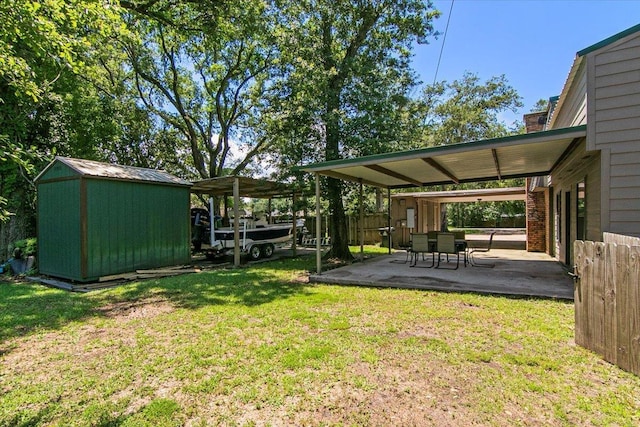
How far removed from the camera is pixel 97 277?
302 inches

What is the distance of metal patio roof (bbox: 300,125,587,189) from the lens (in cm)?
538

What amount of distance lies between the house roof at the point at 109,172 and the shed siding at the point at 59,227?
1.00 ft

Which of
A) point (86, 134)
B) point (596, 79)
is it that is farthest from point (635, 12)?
point (86, 134)

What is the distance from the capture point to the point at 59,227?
26.6 feet

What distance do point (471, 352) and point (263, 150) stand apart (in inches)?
508

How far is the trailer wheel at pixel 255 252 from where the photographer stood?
11.4 m

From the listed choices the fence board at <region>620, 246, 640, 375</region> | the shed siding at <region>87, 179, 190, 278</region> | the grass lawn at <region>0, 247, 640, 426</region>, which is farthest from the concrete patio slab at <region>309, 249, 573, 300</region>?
the shed siding at <region>87, 179, 190, 278</region>

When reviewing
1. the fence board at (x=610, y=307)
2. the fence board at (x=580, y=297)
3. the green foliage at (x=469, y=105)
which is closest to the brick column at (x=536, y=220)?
the fence board at (x=580, y=297)

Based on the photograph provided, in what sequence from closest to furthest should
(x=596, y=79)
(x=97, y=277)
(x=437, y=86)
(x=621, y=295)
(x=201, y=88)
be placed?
(x=621, y=295) → (x=596, y=79) → (x=97, y=277) → (x=201, y=88) → (x=437, y=86)

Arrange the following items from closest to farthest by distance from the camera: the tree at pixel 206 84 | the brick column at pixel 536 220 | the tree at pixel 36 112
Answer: the tree at pixel 36 112 → the brick column at pixel 536 220 → the tree at pixel 206 84

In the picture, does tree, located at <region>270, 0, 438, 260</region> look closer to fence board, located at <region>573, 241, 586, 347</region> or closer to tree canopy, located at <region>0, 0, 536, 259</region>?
tree canopy, located at <region>0, 0, 536, 259</region>

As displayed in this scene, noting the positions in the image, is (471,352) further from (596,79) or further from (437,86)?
(437,86)

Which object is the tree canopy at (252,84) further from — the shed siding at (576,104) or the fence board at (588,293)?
the fence board at (588,293)

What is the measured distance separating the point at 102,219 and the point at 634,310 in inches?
364
